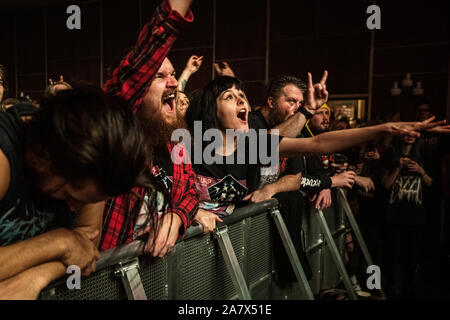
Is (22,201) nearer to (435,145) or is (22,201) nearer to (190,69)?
(190,69)

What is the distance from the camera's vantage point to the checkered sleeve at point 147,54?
1136 millimetres

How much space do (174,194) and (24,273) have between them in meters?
0.76

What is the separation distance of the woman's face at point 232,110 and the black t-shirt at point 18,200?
1.25 meters

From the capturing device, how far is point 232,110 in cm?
214

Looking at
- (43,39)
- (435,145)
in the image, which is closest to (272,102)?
(435,145)

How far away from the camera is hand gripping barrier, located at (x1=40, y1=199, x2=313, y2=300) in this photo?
1.07 meters

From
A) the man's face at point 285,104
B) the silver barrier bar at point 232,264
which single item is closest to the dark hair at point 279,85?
the man's face at point 285,104

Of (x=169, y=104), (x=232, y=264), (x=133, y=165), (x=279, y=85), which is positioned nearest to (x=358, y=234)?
(x=279, y=85)

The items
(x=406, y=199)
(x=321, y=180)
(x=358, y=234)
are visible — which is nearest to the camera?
(x=321, y=180)

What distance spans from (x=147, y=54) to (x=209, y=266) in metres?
0.88

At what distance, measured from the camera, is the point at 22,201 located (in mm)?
912

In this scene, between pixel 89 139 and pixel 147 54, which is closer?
pixel 89 139

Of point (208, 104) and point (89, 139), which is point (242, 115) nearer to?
point (208, 104)
